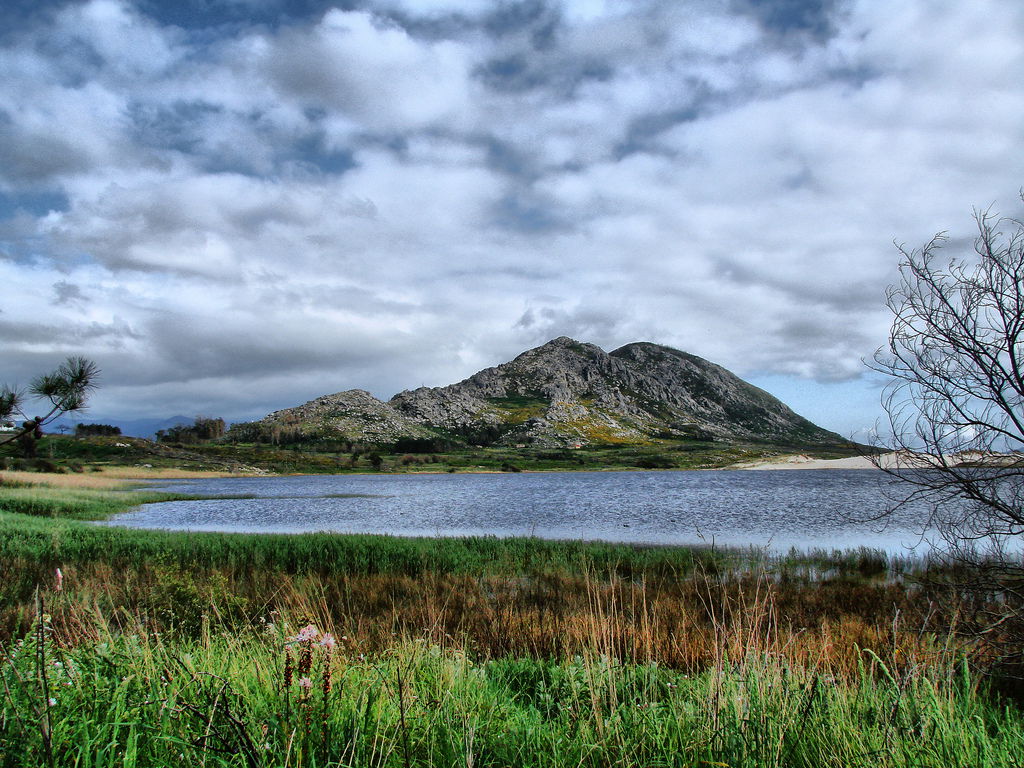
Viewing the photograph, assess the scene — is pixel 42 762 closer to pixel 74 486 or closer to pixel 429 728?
pixel 429 728

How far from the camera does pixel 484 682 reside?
20.1 feet

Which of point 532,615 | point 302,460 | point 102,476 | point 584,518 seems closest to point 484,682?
point 532,615

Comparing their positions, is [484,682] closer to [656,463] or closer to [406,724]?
[406,724]

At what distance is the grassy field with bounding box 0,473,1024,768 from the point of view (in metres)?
3.51

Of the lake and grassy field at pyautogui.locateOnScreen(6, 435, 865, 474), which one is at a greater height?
the lake

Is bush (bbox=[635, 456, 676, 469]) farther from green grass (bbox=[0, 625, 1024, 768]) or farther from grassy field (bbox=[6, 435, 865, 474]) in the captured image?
green grass (bbox=[0, 625, 1024, 768])

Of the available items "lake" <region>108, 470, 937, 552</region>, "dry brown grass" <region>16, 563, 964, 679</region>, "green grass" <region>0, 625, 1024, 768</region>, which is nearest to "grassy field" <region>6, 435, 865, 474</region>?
"lake" <region>108, 470, 937, 552</region>

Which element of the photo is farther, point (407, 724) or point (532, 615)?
point (532, 615)

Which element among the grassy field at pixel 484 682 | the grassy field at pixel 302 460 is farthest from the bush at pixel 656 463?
the grassy field at pixel 484 682

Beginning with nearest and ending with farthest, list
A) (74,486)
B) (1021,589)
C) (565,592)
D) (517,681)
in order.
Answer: (517,681) → (1021,589) → (565,592) → (74,486)

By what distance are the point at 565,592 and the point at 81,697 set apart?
1185cm

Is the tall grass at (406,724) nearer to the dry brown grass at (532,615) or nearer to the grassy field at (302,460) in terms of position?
the dry brown grass at (532,615)

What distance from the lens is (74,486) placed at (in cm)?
5950

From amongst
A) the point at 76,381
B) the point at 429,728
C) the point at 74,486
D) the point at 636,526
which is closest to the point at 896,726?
the point at 429,728
